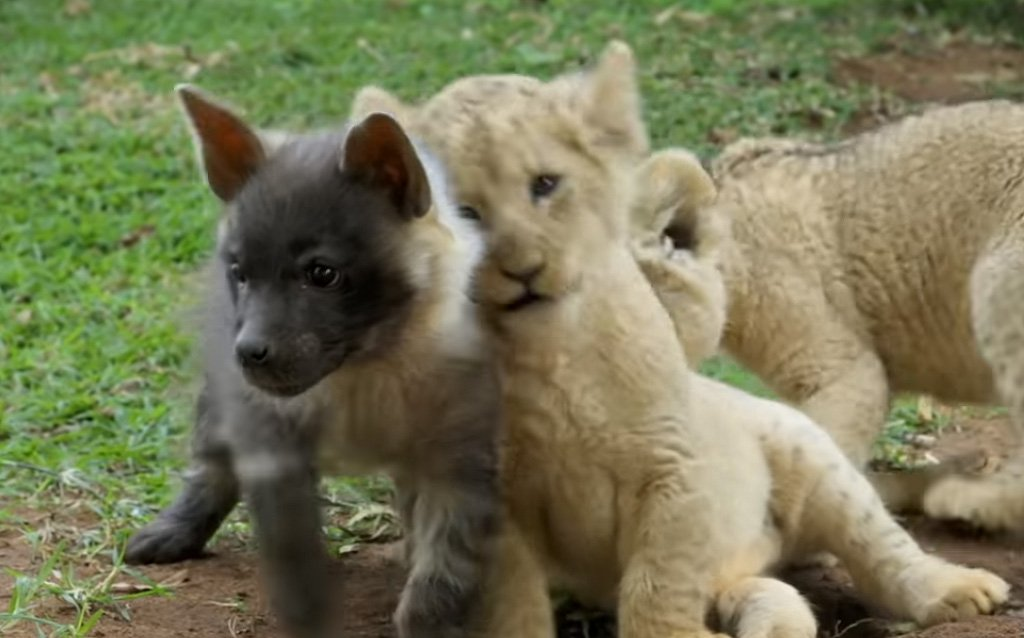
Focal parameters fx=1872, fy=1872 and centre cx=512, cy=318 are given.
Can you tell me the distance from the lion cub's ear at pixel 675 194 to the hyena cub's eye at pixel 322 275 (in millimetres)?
1646

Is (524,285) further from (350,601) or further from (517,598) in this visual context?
(350,601)

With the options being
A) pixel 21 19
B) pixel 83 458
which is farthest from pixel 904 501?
pixel 21 19

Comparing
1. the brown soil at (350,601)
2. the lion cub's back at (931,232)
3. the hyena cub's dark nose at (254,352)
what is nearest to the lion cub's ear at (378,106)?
the hyena cub's dark nose at (254,352)

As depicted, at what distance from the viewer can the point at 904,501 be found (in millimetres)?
6375

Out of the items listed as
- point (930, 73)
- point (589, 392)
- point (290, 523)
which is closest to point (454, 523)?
point (290, 523)

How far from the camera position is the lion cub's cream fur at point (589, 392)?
4.22 meters

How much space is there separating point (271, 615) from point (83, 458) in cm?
176

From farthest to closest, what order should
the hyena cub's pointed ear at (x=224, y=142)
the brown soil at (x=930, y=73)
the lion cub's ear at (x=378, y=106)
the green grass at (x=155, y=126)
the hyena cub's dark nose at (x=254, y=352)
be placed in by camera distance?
the brown soil at (x=930, y=73), the green grass at (x=155, y=126), the lion cub's ear at (x=378, y=106), the hyena cub's pointed ear at (x=224, y=142), the hyena cub's dark nose at (x=254, y=352)

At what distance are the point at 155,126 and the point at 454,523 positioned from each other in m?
7.65

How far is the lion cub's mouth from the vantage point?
167 inches

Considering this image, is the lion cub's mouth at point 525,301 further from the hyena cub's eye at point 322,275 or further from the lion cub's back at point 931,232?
the lion cub's back at point 931,232

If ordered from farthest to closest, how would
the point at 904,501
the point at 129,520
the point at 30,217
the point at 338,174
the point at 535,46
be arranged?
the point at 535,46, the point at 30,217, the point at 904,501, the point at 129,520, the point at 338,174

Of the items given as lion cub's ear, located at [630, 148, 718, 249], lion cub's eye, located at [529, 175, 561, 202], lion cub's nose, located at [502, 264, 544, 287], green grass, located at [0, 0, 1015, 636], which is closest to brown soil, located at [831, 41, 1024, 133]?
green grass, located at [0, 0, 1015, 636]

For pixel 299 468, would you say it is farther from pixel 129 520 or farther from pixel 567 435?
pixel 129 520
